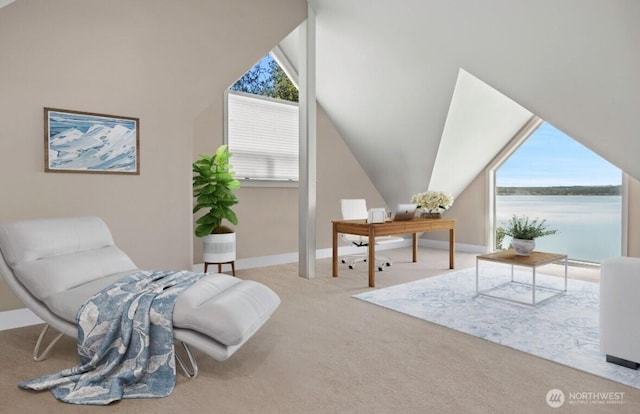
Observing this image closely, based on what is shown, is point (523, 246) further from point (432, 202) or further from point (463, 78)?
point (463, 78)

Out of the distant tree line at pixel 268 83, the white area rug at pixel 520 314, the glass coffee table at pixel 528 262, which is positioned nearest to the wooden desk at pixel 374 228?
the white area rug at pixel 520 314

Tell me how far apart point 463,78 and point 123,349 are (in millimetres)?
4335

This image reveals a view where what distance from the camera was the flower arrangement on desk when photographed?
5.20 metres

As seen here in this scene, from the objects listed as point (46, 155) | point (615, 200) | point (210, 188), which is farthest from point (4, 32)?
point (615, 200)

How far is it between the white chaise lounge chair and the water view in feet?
16.8

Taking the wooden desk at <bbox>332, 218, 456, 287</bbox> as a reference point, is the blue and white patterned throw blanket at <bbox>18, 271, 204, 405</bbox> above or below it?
below

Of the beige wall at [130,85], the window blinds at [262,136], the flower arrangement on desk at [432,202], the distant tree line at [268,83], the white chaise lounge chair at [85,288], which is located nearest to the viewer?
the white chaise lounge chair at [85,288]

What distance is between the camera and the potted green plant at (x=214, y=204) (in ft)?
14.6

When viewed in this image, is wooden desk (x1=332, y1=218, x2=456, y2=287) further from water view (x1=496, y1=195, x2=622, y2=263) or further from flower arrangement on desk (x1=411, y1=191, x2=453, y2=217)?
water view (x1=496, y1=195, x2=622, y2=263)

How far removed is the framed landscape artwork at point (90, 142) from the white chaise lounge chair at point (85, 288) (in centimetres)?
75

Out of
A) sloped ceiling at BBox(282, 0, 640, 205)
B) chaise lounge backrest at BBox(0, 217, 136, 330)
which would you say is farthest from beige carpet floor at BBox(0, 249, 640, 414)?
sloped ceiling at BBox(282, 0, 640, 205)

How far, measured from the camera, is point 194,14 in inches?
158

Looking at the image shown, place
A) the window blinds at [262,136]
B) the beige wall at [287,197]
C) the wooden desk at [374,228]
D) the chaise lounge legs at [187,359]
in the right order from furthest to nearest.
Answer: the window blinds at [262,136]
the beige wall at [287,197]
the wooden desk at [374,228]
the chaise lounge legs at [187,359]

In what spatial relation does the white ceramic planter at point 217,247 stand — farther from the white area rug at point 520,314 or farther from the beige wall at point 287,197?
the white area rug at point 520,314
